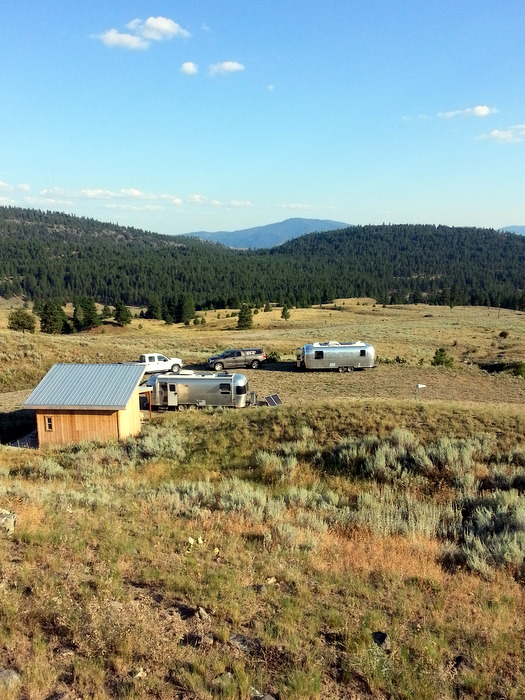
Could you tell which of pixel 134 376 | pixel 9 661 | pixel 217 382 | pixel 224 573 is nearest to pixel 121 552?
pixel 224 573

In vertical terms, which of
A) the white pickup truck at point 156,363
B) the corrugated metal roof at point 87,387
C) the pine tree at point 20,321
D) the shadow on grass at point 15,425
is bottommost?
the shadow on grass at point 15,425

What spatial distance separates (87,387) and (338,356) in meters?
19.4

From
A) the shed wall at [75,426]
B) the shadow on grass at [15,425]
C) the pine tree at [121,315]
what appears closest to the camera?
the shed wall at [75,426]

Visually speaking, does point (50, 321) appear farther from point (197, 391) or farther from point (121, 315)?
point (197, 391)

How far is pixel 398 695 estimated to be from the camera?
5.06 m

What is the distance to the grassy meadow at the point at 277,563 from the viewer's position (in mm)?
5297

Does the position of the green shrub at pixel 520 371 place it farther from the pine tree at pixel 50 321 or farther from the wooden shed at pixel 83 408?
the pine tree at pixel 50 321

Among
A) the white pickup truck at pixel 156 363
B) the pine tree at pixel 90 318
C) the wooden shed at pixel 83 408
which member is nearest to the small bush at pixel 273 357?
the white pickup truck at pixel 156 363

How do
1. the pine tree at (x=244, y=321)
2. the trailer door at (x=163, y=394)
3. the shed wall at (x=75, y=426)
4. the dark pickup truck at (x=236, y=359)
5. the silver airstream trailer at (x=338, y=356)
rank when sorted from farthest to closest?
the pine tree at (x=244, y=321)
the dark pickup truck at (x=236, y=359)
the silver airstream trailer at (x=338, y=356)
the trailer door at (x=163, y=394)
the shed wall at (x=75, y=426)

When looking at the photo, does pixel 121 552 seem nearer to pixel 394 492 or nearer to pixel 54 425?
pixel 394 492

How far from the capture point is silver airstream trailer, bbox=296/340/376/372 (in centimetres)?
3419

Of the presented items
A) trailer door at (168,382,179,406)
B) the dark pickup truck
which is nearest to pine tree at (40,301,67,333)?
the dark pickup truck

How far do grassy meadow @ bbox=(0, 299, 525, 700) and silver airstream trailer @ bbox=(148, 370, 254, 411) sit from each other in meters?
5.98

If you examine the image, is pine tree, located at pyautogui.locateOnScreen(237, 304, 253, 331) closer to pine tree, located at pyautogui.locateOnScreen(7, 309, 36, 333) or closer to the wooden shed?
pine tree, located at pyautogui.locateOnScreen(7, 309, 36, 333)
